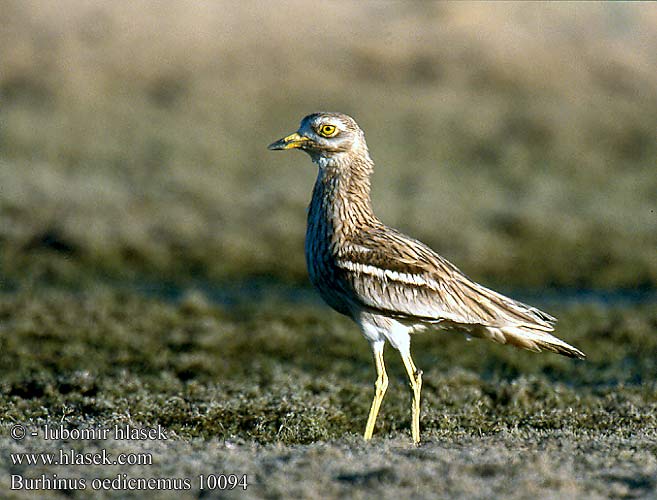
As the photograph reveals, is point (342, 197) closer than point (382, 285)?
No

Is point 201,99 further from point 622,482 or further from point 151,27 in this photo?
point 622,482

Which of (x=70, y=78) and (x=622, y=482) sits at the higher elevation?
(x=70, y=78)

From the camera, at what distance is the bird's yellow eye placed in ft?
27.0

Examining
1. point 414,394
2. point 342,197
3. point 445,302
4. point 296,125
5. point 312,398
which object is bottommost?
point 312,398

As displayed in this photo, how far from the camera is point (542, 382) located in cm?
1021

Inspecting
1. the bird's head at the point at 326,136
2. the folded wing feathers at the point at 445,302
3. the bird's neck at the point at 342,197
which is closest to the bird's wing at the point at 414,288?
the folded wing feathers at the point at 445,302

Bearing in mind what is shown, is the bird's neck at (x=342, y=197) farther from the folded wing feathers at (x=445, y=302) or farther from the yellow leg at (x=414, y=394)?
the yellow leg at (x=414, y=394)

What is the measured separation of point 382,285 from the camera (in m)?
7.61

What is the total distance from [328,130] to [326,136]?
0.20 ft

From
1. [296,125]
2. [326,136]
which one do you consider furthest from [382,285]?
[296,125]

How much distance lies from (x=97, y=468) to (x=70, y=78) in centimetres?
2397

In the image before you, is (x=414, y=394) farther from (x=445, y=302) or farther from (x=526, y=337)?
(x=526, y=337)

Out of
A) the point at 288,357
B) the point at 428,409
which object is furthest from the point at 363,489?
the point at 288,357

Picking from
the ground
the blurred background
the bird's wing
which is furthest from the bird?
the blurred background
